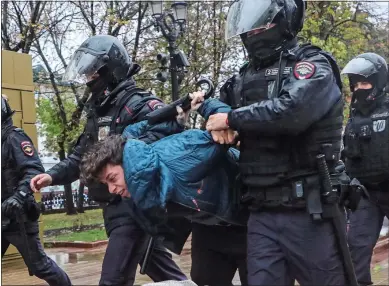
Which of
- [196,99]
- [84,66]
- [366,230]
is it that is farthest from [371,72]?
[196,99]

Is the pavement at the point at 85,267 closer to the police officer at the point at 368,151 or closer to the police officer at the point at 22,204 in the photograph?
the police officer at the point at 368,151

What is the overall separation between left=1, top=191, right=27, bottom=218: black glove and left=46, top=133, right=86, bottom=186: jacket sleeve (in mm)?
1034

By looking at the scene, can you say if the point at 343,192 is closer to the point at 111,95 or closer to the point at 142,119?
the point at 142,119

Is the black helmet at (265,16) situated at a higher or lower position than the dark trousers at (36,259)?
higher

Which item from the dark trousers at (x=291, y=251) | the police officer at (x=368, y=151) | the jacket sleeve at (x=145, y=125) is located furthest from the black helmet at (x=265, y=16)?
the police officer at (x=368, y=151)

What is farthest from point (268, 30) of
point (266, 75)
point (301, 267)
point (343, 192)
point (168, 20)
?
point (168, 20)

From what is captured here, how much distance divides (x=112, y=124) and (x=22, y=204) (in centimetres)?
166

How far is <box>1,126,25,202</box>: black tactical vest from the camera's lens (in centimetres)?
620

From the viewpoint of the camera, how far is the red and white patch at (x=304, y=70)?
10.6ft

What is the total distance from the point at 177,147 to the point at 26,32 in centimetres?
1586

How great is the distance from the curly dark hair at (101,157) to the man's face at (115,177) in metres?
0.02

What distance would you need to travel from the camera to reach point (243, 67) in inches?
150

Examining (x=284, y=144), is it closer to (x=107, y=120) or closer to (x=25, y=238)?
(x=107, y=120)

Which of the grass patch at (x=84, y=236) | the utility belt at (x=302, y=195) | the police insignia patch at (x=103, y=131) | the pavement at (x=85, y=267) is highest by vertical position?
the police insignia patch at (x=103, y=131)
